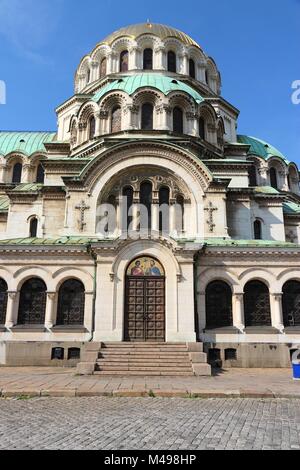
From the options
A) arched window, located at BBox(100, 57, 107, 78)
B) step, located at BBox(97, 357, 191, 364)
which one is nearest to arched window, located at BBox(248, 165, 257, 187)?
arched window, located at BBox(100, 57, 107, 78)

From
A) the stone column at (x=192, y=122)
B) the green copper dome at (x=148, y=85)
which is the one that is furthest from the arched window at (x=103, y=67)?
the stone column at (x=192, y=122)

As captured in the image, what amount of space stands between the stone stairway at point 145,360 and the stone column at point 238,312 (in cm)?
274

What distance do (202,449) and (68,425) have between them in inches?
116

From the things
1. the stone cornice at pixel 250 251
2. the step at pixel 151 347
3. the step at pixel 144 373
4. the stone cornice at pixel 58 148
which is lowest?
the step at pixel 144 373

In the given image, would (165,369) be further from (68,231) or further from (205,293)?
(68,231)

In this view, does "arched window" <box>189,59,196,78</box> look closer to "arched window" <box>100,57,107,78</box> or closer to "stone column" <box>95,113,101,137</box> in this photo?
"arched window" <box>100,57,107,78</box>

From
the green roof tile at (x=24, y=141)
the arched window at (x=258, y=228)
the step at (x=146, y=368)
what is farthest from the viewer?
the green roof tile at (x=24, y=141)

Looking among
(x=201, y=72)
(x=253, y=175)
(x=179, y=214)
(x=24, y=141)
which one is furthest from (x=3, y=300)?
(x=201, y=72)

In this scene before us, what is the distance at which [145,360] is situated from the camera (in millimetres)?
16234

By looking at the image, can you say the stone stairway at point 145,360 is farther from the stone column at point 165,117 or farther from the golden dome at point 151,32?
the golden dome at point 151,32

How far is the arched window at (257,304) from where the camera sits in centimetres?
1922

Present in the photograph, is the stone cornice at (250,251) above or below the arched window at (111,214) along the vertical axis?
below

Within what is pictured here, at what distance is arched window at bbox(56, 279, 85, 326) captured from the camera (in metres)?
19.2

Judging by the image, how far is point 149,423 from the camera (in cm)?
818
